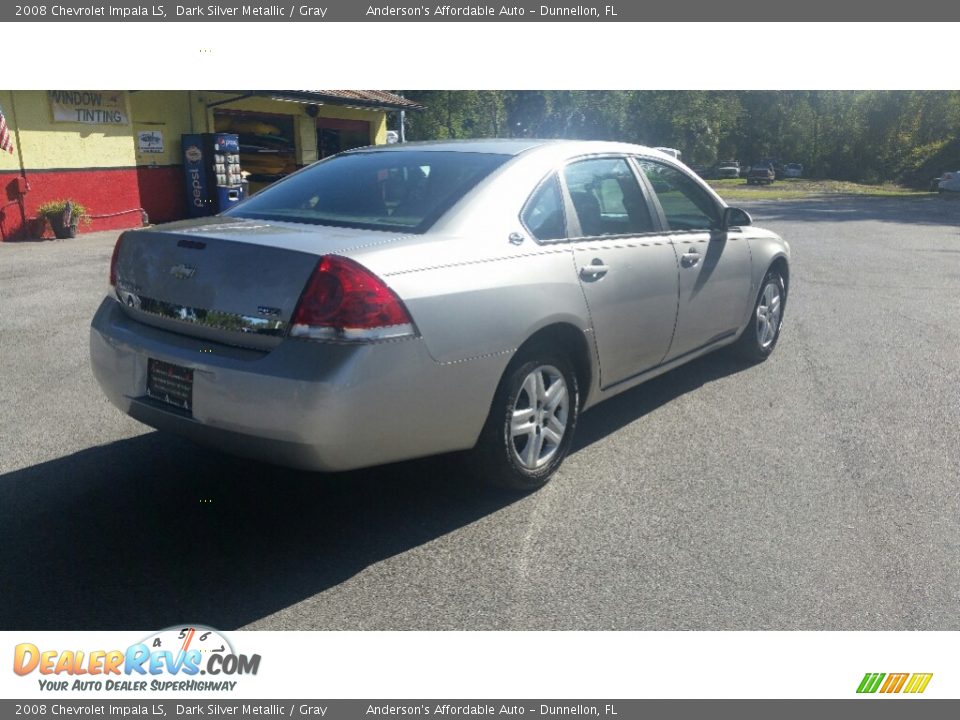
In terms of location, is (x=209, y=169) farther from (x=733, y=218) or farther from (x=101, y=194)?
(x=733, y=218)

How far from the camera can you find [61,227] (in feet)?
50.9

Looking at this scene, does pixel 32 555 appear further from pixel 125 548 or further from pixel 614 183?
pixel 614 183

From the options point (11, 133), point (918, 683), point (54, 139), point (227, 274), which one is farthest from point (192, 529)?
point (54, 139)

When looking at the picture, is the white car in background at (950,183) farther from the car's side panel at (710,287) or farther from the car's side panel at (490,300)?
the car's side panel at (490,300)

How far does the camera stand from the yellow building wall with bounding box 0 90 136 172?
597 inches

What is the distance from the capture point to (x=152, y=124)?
18531mm

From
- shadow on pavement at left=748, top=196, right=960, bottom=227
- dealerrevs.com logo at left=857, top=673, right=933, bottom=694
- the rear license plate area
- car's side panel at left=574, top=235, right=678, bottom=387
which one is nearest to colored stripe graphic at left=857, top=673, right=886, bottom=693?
dealerrevs.com logo at left=857, top=673, right=933, bottom=694

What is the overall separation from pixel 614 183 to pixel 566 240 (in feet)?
2.63

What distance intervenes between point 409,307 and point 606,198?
5.86 feet

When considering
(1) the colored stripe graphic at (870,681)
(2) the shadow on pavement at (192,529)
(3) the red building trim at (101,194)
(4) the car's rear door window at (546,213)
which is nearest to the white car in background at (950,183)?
(3) the red building trim at (101,194)

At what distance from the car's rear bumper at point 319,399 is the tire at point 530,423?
0.53ft

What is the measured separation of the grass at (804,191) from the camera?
3897 centimetres

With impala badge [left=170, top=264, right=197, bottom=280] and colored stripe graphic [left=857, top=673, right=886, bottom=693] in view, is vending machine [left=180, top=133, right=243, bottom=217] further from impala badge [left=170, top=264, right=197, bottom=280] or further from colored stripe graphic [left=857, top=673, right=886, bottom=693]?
colored stripe graphic [left=857, top=673, right=886, bottom=693]

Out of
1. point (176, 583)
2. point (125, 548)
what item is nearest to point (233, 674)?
point (176, 583)
